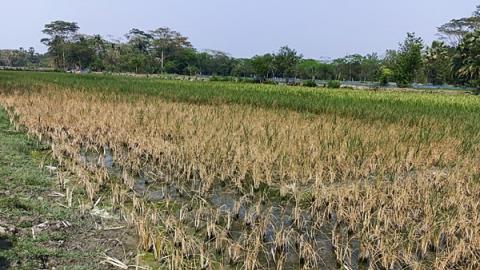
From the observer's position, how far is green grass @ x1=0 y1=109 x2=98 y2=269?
356 centimetres

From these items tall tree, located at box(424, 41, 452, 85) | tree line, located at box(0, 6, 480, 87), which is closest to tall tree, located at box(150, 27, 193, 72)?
tree line, located at box(0, 6, 480, 87)

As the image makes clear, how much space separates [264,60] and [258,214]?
53080 millimetres

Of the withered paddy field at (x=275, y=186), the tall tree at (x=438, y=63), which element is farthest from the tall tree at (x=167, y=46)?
the withered paddy field at (x=275, y=186)

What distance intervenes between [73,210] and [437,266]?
3.81 metres

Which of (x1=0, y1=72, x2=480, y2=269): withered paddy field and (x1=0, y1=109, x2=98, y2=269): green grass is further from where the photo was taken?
(x1=0, y1=72, x2=480, y2=269): withered paddy field

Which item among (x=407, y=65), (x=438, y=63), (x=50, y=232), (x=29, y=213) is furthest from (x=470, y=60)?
(x=50, y=232)

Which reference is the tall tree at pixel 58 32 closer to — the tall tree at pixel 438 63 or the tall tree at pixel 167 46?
the tall tree at pixel 167 46

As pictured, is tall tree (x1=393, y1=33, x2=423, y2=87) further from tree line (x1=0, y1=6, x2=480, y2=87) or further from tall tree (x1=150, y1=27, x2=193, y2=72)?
tall tree (x1=150, y1=27, x2=193, y2=72)

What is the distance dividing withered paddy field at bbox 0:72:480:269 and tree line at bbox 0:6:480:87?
1437 inches

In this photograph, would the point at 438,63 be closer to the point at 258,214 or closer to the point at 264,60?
the point at 264,60

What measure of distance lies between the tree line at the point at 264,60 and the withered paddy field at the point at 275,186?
3650 cm

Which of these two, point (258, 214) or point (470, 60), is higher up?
point (470, 60)

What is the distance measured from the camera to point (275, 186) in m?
6.21

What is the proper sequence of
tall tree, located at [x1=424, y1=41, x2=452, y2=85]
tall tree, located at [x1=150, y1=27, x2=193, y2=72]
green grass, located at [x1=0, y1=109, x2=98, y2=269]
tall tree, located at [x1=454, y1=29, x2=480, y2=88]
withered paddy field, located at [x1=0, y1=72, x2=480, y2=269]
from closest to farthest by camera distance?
1. green grass, located at [x1=0, y1=109, x2=98, y2=269]
2. withered paddy field, located at [x1=0, y1=72, x2=480, y2=269]
3. tall tree, located at [x1=454, y1=29, x2=480, y2=88]
4. tall tree, located at [x1=424, y1=41, x2=452, y2=85]
5. tall tree, located at [x1=150, y1=27, x2=193, y2=72]
